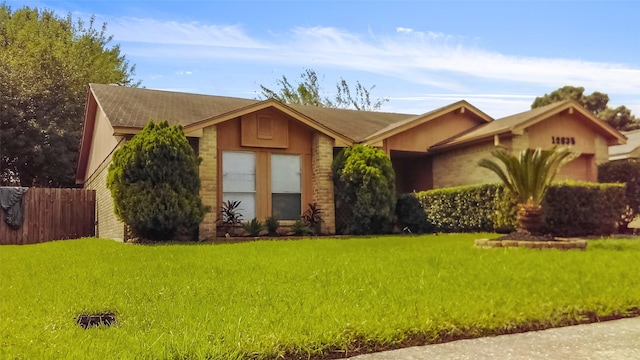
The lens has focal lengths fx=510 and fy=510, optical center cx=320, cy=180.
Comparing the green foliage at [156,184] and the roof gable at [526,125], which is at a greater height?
the roof gable at [526,125]

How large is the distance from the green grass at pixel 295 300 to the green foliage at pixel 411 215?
7278mm

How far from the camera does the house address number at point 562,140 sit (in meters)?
17.4

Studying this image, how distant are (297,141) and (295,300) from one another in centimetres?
1083

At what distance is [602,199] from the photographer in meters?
12.6

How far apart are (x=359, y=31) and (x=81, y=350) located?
679 centimetres

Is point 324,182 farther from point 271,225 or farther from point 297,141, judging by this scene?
point 271,225

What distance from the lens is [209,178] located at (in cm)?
1349

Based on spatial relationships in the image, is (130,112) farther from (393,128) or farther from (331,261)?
(331,261)

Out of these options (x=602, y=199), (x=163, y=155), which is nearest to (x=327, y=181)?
(x=163, y=155)

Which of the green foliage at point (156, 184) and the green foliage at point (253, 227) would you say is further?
the green foliage at point (253, 227)

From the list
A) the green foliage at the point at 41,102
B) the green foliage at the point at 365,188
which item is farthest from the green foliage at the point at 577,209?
the green foliage at the point at 41,102

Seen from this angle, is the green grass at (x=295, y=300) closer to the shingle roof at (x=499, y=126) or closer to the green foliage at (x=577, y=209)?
the green foliage at (x=577, y=209)

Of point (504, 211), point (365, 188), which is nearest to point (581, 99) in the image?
point (504, 211)

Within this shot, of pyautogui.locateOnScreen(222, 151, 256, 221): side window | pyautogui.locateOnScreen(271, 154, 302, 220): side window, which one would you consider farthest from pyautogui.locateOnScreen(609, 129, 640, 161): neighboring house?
pyautogui.locateOnScreen(222, 151, 256, 221): side window
